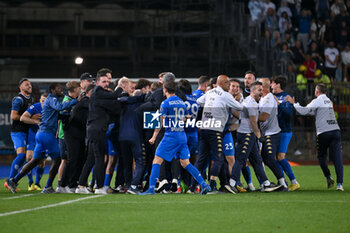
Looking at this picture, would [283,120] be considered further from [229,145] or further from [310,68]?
[310,68]

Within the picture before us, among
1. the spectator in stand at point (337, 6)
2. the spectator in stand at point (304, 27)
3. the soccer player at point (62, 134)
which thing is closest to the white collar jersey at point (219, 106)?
the soccer player at point (62, 134)

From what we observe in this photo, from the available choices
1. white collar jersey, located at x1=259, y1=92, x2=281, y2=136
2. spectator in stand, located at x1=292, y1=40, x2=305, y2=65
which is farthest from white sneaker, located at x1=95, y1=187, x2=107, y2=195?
spectator in stand, located at x1=292, y1=40, x2=305, y2=65

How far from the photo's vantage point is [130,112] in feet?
43.7

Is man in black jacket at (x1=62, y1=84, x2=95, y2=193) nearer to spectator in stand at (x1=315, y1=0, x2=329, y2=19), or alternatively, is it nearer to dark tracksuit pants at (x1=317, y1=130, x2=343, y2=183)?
dark tracksuit pants at (x1=317, y1=130, x2=343, y2=183)

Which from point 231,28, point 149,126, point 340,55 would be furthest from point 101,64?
point 149,126

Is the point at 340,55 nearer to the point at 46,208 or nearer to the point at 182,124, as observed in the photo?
the point at 182,124

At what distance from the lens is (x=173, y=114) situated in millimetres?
12141

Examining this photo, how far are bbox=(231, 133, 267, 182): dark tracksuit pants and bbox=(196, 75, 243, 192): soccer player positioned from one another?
558mm

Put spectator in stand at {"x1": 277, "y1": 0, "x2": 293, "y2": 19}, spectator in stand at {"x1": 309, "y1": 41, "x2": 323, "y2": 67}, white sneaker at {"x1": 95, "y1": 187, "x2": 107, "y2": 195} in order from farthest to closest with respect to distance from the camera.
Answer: spectator in stand at {"x1": 277, "y1": 0, "x2": 293, "y2": 19}
spectator in stand at {"x1": 309, "y1": 41, "x2": 323, "y2": 67}
white sneaker at {"x1": 95, "y1": 187, "x2": 107, "y2": 195}

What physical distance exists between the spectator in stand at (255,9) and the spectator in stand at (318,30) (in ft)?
7.94

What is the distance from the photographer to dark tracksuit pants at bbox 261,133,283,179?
Result: 13.4 metres

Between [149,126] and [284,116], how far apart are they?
110 inches

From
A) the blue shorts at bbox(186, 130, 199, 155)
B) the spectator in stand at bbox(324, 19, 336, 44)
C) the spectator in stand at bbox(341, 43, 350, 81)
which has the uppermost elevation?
the spectator in stand at bbox(324, 19, 336, 44)

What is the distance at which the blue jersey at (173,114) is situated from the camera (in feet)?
39.9
